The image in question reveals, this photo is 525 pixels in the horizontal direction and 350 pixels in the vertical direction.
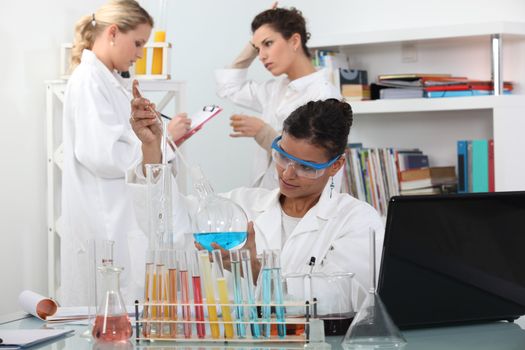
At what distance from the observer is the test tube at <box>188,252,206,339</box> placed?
61.0 inches

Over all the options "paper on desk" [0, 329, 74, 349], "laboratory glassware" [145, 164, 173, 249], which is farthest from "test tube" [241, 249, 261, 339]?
"paper on desk" [0, 329, 74, 349]

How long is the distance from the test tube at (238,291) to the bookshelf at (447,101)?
2.48 m

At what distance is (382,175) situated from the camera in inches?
156

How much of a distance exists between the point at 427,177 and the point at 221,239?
2.37 metres

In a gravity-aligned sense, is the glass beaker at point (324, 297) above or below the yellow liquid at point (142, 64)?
below

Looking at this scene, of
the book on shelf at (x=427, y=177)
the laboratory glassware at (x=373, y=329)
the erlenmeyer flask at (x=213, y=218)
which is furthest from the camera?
the book on shelf at (x=427, y=177)

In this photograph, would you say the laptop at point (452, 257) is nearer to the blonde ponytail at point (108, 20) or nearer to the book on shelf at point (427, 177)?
the blonde ponytail at point (108, 20)

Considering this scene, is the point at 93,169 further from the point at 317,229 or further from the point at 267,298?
the point at 267,298

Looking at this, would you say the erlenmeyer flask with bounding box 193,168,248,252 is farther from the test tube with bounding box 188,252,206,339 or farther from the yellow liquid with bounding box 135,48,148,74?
the yellow liquid with bounding box 135,48,148,74

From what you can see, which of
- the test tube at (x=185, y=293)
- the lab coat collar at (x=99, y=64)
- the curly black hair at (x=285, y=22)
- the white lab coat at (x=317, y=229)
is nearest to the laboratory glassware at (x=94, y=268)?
the test tube at (x=185, y=293)

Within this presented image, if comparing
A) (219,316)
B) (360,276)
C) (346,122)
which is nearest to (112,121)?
(346,122)

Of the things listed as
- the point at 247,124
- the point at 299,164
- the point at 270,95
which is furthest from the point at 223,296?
the point at 270,95

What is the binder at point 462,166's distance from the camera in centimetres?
390

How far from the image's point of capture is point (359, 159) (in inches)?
157
